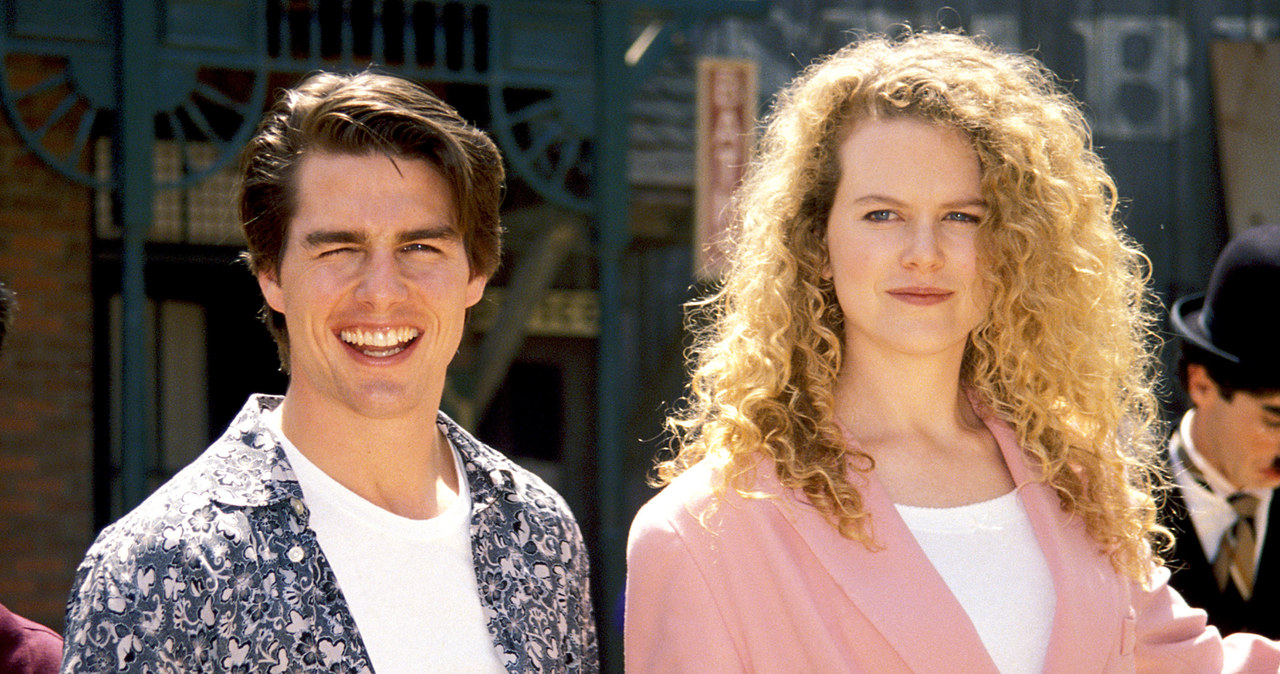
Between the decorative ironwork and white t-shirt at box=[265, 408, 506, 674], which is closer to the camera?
white t-shirt at box=[265, 408, 506, 674]

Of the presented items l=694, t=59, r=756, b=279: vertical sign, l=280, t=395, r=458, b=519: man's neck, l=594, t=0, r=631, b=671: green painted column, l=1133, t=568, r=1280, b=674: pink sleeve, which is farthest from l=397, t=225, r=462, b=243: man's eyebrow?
l=694, t=59, r=756, b=279: vertical sign

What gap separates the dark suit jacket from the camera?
3.18m

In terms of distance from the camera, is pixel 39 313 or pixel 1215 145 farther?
pixel 1215 145

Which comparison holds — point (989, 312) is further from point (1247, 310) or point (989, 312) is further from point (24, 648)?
point (24, 648)

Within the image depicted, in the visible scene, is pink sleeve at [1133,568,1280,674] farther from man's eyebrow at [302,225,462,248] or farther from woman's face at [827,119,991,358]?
man's eyebrow at [302,225,462,248]

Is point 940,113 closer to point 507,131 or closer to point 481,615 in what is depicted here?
point 481,615

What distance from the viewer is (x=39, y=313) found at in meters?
5.71

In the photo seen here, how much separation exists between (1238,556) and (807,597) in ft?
5.06

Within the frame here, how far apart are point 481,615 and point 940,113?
1.14 metres

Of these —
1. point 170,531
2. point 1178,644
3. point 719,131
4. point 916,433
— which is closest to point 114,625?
point 170,531

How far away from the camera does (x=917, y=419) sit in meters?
2.45

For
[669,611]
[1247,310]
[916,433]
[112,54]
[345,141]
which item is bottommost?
[669,611]

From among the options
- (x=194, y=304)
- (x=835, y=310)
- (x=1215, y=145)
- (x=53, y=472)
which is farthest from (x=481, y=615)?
(x=1215, y=145)

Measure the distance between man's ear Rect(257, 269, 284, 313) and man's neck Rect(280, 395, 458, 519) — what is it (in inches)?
6.6
